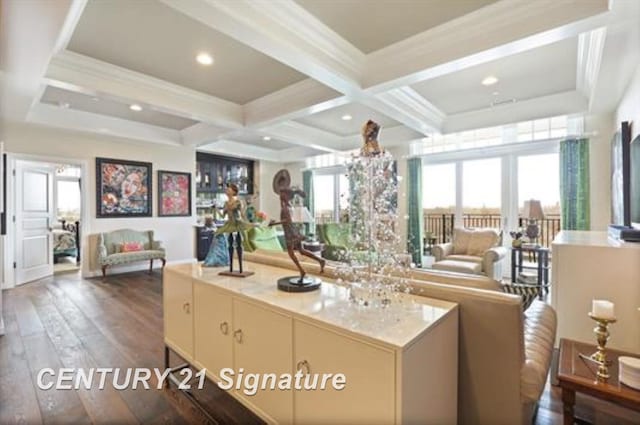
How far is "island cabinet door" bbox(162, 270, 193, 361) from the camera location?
2.20 m

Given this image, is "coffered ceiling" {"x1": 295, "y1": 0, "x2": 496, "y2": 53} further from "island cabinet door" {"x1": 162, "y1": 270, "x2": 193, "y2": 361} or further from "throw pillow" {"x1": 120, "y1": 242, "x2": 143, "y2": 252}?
"throw pillow" {"x1": 120, "y1": 242, "x2": 143, "y2": 252}

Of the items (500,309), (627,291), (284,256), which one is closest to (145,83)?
(284,256)

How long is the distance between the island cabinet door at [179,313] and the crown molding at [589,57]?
150 inches

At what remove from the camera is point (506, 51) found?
2.75 meters

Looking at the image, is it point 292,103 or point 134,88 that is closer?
point 134,88

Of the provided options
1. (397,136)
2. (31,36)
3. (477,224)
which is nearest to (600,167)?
(477,224)

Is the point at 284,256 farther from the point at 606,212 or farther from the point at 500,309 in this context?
the point at 606,212

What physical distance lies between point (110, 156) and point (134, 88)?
2.76 m

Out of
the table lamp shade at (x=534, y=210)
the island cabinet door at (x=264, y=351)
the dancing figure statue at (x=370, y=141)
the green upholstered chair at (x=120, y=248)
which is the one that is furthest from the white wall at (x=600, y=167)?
the green upholstered chair at (x=120, y=248)

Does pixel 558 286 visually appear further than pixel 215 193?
No

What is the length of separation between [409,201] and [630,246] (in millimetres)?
4170

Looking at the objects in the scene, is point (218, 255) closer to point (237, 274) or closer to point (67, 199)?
point (237, 274)

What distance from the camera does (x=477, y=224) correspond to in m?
6.09

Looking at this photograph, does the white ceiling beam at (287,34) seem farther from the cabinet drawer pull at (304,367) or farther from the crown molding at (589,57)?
the cabinet drawer pull at (304,367)
